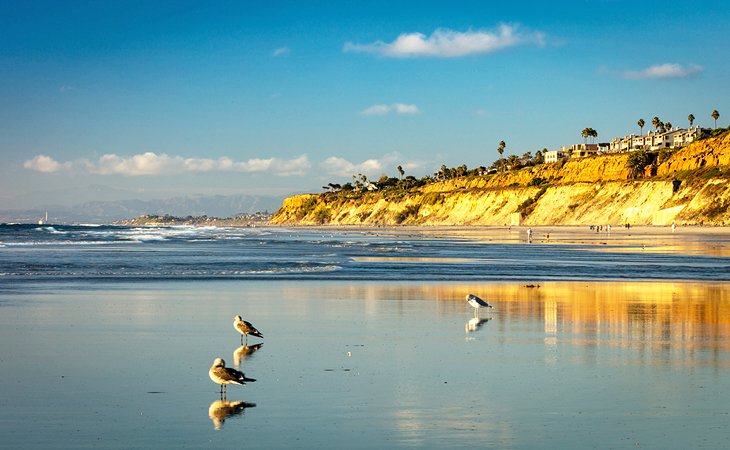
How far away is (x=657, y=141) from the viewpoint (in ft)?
614

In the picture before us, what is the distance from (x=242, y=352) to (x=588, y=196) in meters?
125

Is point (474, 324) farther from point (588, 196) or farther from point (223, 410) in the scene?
point (588, 196)

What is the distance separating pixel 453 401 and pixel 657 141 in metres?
189

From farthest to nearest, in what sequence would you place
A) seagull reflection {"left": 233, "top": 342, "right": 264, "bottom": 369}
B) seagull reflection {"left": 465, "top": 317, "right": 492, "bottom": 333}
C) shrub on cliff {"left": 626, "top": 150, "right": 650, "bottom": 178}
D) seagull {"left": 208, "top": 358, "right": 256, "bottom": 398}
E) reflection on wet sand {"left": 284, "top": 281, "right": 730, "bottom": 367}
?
1. shrub on cliff {"left": 626, "top": 150, "right": 650, "bottom": 178}
2. seagull reflection {"left": 465, "top": 317, "right": 492, "bottom": 333}
3. reflection on wet sand {"left": 284, "top": 281, "right": 730, "bottom": 367}
4. seagull reflection {"left": 233, "top": 342, "right": 264, "bottom": 369}
5. seagull {"left": 208, "top": 358, "right": 256, "bottom": 398}

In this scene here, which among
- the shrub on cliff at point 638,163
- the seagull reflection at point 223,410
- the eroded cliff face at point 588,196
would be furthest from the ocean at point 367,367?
the shrub on cliff at point 638,163

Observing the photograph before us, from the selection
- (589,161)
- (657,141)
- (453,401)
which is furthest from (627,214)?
(453,401)

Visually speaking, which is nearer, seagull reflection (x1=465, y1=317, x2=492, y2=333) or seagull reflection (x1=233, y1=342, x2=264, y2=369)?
seagull reflection (x1=233, y1=342, x2=264, y2=369)

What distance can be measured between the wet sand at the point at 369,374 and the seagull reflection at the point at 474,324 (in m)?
0.12

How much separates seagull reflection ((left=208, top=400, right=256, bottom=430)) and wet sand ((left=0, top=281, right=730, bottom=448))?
0.03m

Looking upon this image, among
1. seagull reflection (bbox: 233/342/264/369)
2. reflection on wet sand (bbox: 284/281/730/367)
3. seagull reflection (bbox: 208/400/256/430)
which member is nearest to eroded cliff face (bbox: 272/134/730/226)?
reflection on wet sand (bbox: 284/281/730/367)

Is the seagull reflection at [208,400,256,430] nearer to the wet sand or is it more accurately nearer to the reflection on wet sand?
the wet sand

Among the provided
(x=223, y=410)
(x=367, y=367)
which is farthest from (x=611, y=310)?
(x=223, y=410)

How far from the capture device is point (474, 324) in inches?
622

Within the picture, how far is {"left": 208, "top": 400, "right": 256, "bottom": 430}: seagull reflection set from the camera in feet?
27.9
